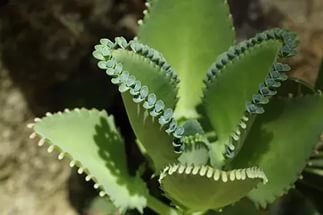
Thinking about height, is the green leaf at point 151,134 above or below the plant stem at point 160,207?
above

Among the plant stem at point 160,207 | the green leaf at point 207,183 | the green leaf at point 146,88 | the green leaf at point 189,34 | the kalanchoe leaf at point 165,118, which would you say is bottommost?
the green leaf at point 207,183

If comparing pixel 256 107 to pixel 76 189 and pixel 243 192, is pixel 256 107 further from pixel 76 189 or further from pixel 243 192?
pixel 76 189

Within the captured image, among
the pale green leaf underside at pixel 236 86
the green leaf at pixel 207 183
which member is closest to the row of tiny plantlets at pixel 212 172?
the green leaf at pixel 207 183

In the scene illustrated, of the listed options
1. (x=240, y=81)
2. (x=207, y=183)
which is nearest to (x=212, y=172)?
(x=207, y=183)

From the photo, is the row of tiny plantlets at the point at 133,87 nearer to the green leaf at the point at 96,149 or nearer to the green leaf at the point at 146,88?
the green leaf at the point at 146,88

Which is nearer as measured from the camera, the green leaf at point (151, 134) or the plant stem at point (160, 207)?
the green leaf at point (151, 134)

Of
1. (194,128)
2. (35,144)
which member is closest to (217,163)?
(194,128)

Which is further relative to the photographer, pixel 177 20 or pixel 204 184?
pixel 177 20

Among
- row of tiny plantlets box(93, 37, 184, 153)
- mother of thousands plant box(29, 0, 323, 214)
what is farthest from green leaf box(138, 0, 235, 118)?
row of tiny plantlets box(93, 37, 184, 153)
